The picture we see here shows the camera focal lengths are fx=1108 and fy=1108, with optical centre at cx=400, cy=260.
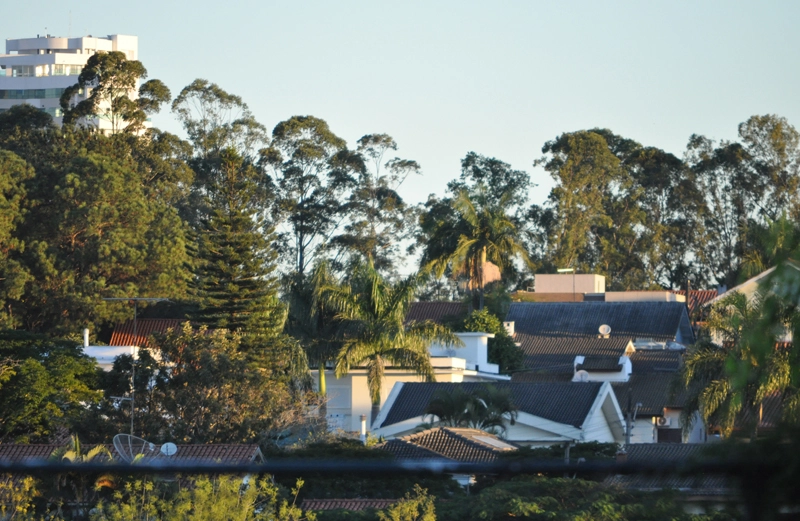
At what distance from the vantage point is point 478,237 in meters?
35.6

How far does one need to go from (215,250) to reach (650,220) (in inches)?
996

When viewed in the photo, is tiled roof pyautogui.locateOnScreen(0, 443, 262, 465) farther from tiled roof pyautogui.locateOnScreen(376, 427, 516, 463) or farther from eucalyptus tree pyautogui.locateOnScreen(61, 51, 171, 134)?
eucalyptus tree pyautogui.locateOnScreen(61, 51, 171, 134)

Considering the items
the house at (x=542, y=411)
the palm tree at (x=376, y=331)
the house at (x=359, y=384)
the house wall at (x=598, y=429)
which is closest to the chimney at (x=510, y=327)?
the house at (x=359, y=384)

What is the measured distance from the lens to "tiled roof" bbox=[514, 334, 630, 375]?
110ft

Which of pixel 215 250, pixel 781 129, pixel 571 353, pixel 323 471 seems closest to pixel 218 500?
pixel 323 471

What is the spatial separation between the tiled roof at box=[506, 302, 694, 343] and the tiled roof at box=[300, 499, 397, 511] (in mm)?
26674

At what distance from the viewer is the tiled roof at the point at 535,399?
78.2 feet

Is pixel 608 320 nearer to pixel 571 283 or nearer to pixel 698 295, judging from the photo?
pixel 571 283

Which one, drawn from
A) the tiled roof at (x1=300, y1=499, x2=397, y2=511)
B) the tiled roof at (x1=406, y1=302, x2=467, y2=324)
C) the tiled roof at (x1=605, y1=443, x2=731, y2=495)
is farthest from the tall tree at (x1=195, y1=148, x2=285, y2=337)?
the tiled roof at (x1=605, y1=443, x2=731, y2=495)

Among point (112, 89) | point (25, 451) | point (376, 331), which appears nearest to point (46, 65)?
point (112, 89)

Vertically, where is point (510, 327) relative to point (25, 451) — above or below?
above

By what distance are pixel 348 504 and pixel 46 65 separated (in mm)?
69682

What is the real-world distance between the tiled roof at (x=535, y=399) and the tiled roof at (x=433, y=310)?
1353cm

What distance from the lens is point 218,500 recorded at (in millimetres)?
10180
